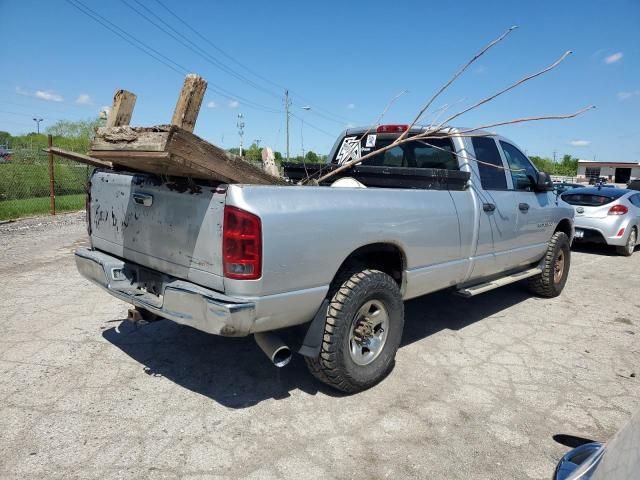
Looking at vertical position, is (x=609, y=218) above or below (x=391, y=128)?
below

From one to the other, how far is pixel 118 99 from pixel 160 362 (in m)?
2.06

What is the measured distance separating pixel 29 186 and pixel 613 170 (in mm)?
81275

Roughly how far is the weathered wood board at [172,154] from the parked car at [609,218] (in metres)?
9.37

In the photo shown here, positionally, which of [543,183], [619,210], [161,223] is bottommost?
[619,210]

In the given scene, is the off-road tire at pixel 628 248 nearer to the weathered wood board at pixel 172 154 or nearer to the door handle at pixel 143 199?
the weathered wood board at pixel 172 154

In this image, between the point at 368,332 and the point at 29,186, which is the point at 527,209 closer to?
the point at 368,332

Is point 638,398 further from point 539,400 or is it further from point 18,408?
point 18,408

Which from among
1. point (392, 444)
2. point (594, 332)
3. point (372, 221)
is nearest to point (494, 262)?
point (594, 332)

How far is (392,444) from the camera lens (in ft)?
9.40

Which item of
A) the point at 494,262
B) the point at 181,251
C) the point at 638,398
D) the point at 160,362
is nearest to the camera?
the point at 181,251

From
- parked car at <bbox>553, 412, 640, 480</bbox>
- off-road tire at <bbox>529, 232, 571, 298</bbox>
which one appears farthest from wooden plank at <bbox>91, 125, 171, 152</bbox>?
off-road tire at <bbox>529, 232, 571, 298</bbox>

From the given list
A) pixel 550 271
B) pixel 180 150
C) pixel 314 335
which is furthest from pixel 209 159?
pixel 550 271

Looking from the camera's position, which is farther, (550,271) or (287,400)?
(550,271)

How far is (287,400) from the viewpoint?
3.34 m
